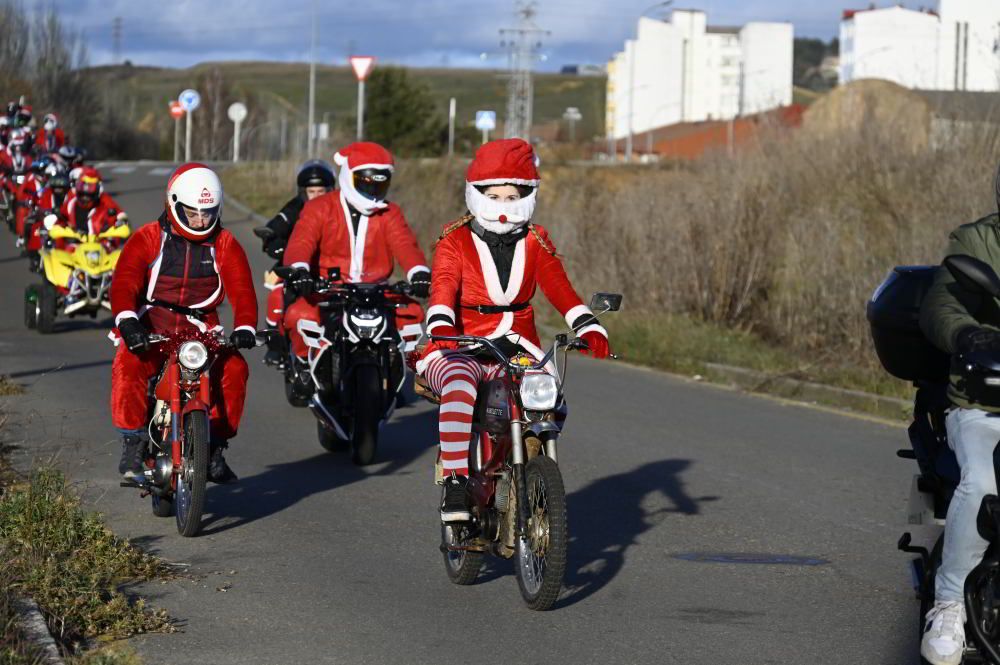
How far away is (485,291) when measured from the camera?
745 centimetres

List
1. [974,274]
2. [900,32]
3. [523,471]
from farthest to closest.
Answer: [900,32], [523,471], [974,274]

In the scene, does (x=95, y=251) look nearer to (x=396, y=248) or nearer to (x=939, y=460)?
(x=396, y=248)

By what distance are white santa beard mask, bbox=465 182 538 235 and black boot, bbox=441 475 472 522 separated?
1.18 meters

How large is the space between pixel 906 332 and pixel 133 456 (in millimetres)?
4449

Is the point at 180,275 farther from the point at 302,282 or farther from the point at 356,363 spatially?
the point at 356,363

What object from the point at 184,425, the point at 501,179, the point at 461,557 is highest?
the point at 501,179

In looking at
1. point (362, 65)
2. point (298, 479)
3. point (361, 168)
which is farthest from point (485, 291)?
point (362, 65)

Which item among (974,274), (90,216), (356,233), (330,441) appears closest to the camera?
(974,274)

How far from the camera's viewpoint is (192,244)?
28.2 ft

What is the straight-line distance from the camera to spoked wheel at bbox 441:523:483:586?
7.21 metres

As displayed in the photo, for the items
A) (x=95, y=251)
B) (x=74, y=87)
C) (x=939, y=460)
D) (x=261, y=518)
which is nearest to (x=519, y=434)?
(x=939, y=460)

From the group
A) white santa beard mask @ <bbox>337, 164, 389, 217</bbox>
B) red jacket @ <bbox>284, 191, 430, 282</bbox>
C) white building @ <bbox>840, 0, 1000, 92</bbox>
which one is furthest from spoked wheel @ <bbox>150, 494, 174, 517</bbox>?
white building @ <bbox>840, 0, 1000, 92</bbox>

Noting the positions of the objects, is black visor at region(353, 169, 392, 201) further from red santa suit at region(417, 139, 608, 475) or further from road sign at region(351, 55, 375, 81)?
road sign at region(351, 55, 375, 81)

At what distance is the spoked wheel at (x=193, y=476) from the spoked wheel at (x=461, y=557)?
4.68ft
